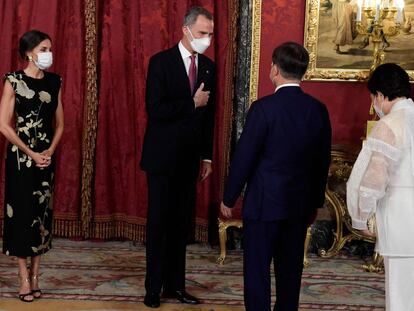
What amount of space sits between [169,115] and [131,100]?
1872mm

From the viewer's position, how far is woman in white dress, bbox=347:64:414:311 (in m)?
2.83

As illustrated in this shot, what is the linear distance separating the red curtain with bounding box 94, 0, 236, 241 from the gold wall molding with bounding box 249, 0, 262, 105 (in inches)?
6.8

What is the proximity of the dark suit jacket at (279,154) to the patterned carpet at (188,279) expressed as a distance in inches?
44.3

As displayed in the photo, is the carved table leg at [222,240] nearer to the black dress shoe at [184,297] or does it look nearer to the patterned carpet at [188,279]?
the patterned carpet at [188,279]

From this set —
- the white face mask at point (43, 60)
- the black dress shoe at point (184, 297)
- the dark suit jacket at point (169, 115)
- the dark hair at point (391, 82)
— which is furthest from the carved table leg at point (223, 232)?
the dark hair at point (391, 82)

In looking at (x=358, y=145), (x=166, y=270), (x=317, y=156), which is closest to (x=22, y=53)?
(x=166, y=270)

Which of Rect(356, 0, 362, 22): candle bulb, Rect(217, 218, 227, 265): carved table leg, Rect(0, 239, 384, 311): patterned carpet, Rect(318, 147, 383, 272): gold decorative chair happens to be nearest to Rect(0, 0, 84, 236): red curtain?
Rect(0, 239, 384, 311): patterned carpet

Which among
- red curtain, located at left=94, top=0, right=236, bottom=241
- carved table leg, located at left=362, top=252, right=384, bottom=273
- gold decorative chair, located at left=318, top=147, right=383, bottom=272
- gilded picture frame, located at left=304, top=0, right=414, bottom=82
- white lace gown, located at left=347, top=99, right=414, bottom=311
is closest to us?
white lace gown, located at left=347, top=99, right=414, bottom=311

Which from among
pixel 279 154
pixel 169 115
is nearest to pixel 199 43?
pixel 169 115

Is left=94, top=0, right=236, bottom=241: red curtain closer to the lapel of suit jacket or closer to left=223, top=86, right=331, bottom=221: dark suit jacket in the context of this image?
the lapel of suit jacket

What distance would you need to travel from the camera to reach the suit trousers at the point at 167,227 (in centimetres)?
394

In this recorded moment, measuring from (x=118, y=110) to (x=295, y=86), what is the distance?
8.87 feet

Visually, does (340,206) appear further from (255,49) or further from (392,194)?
(392,194)

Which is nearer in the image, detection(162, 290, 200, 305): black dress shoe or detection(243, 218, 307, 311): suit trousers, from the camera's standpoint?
detection(243, 218, 307, 311): suit trousers
